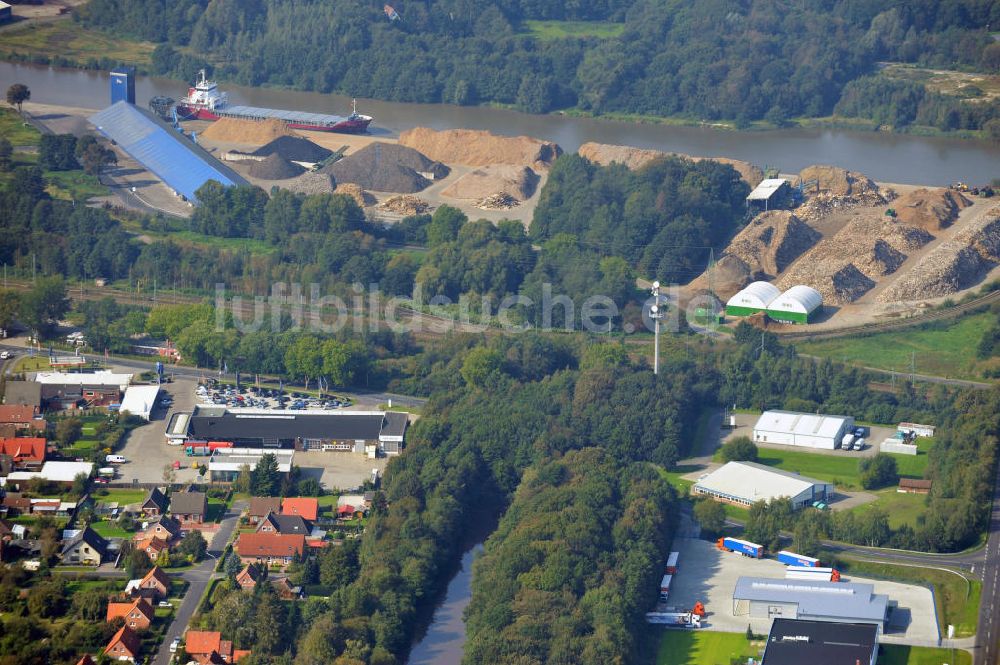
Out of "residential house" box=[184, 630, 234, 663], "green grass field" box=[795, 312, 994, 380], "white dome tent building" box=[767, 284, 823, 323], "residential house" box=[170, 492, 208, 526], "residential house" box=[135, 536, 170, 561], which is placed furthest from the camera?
"white dome tent building" box=[767, 284, 823, 323]

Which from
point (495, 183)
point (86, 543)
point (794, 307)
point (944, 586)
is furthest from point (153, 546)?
point (495, 183)

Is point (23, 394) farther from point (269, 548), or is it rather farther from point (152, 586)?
point (152, 586)

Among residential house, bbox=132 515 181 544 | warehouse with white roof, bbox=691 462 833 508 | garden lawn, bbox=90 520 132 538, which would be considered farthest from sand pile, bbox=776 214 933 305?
garden lawn, bbox=90 520 132 538

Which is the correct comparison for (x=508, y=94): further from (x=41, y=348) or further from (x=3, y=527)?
(x=3, y=527)

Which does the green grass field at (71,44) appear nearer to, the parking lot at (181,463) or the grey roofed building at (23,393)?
the grey roofed building at (23,393)

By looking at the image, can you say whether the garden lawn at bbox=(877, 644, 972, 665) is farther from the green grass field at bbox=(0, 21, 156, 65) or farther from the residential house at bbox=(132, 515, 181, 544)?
the green grass field at bbox=(0, 21, 156, 65)

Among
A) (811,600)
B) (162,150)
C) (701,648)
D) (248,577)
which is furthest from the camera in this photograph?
(162,150)

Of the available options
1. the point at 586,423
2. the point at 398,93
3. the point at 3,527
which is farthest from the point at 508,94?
the point at 3,527
